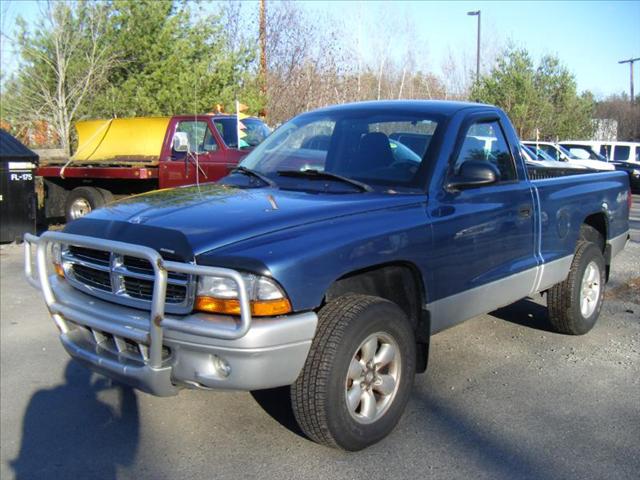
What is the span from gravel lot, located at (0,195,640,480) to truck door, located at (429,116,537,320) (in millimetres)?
648

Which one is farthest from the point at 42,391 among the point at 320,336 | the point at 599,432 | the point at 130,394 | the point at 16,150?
the point at 16,150

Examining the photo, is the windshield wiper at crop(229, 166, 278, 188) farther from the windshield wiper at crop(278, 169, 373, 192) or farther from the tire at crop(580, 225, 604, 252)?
the tire at crop(580, 225, 604, 252)

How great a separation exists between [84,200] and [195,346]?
10.4m

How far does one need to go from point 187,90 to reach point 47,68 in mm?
3836

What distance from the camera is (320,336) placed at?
3.25 meters

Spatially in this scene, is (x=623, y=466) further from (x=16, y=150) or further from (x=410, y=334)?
(x=16, y=150)

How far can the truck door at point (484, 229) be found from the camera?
3992 mm

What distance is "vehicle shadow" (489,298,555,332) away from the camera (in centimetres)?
597

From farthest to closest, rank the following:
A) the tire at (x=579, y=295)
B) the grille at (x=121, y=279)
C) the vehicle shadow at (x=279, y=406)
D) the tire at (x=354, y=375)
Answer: the tire at (x=579, y=295), the vehicle shadow at (x=279, y=406), the tire at (x=354, y=375), the grille at (x=121, y=279)

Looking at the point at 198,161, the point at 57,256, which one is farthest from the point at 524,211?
the point at 198,161

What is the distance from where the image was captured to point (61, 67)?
16.9 m

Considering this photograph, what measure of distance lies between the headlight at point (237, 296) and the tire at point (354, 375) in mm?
357

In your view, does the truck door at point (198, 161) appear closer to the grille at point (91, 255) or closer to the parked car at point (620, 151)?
the grille at point (91, 255)

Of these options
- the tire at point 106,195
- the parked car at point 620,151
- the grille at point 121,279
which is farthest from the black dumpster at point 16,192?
the parked car at point 620,151
